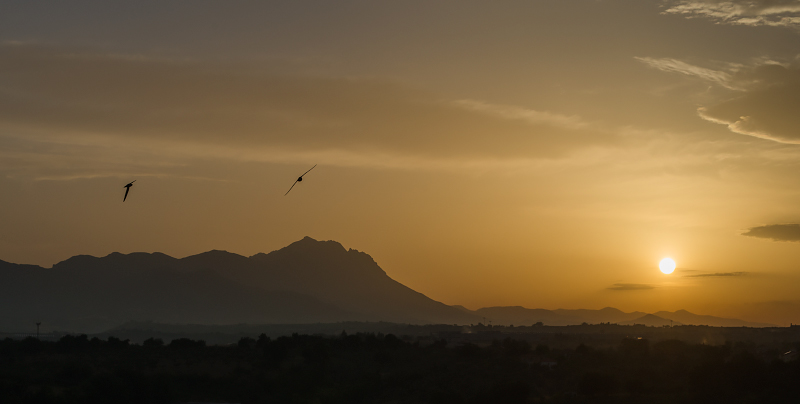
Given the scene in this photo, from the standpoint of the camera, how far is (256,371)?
3004 inches

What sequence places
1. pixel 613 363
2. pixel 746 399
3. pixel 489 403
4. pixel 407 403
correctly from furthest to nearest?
pixel 613 363 → pixel 407 403 → pixel 489 403 → pixel 746 399

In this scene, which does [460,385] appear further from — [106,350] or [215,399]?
[106,350]

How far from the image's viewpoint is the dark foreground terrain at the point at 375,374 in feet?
180

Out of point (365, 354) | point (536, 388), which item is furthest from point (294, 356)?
point (536, 388)

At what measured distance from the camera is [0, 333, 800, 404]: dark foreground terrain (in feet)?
180

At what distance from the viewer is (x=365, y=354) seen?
92.4 metres

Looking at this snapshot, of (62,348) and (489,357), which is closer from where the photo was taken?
(489,357)

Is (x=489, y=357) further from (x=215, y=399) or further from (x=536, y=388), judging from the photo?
(x=215, y=399)

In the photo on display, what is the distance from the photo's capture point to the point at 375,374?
76.0m

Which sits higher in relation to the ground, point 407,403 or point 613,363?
point 613,363

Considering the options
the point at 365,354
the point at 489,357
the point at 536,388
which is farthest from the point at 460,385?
the point at 365,354

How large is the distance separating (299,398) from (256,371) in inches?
513

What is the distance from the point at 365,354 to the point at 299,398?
28020 millimetres

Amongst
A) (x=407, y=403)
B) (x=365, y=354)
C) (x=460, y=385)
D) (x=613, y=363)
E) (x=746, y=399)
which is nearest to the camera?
(x=746, y=399)
